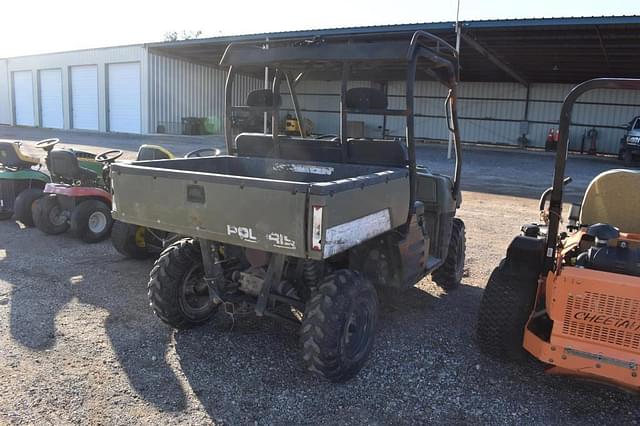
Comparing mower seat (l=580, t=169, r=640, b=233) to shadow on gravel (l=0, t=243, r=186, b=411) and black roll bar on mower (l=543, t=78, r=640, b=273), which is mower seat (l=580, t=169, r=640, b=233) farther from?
shadow on gravel (l=0, t=243, r=186, b=411)

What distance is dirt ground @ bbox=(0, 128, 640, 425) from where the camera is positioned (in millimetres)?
3107

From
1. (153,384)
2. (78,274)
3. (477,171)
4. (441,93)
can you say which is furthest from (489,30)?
(153,384)

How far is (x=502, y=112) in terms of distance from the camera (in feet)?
99.4

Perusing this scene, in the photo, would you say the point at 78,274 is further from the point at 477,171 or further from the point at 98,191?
the point at 477,171

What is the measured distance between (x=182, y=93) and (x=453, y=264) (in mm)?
26349

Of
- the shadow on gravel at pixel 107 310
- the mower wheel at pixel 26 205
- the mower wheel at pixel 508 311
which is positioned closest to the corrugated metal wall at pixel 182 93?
the mower wheel at pixel 26 205

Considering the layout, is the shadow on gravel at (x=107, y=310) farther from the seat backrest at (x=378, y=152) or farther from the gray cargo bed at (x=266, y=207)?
the seat backrest at (x=378, y=152)

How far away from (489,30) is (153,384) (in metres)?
18.5

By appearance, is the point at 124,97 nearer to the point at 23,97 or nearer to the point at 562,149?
the point at 23,97

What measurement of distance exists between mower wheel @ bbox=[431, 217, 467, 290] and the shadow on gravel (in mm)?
2602

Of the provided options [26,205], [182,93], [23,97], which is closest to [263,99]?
[26,205]

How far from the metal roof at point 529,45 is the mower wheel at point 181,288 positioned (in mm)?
11850

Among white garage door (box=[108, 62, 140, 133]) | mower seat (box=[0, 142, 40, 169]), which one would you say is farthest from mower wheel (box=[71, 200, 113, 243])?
white garage door (box=[108, 62, 140, 133])

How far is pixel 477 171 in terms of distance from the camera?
17500mm
